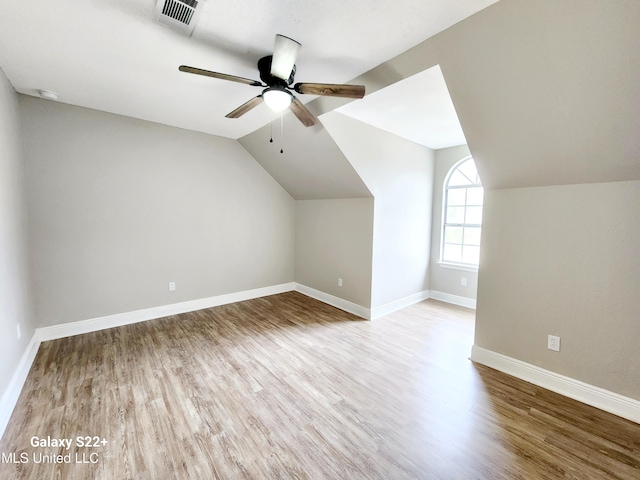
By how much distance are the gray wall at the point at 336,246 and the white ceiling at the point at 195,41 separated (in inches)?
64.8

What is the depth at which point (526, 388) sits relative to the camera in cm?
220

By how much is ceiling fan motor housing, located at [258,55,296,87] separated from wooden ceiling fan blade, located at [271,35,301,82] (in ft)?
0.10

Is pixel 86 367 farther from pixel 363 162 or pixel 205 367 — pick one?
pixel 363 162

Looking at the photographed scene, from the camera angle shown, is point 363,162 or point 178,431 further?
point 363,162

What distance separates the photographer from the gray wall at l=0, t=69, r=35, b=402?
1928 mm

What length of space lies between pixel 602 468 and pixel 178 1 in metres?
3.51

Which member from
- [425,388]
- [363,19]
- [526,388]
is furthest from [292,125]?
[526,388]

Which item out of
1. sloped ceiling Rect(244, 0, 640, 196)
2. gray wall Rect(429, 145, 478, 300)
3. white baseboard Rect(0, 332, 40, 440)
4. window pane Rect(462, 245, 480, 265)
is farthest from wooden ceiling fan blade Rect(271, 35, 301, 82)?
window pane Rect(462, 245, 480, 265)

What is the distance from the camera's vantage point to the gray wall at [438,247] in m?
4.10

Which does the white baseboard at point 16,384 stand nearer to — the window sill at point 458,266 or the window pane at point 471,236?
the window sill at point 458,266

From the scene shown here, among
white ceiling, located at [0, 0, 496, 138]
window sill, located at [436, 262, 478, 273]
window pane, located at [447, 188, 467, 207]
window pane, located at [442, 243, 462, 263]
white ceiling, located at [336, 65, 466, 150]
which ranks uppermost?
white ceiling, located at [0, 0, 496, 138]

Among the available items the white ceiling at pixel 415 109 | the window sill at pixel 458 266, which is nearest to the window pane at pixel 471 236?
the window sill at pixel 458 266

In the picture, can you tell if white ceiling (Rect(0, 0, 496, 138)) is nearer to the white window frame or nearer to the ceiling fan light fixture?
the ceiling fan light fixture

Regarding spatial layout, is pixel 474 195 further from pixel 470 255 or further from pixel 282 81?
pixel 282 81
